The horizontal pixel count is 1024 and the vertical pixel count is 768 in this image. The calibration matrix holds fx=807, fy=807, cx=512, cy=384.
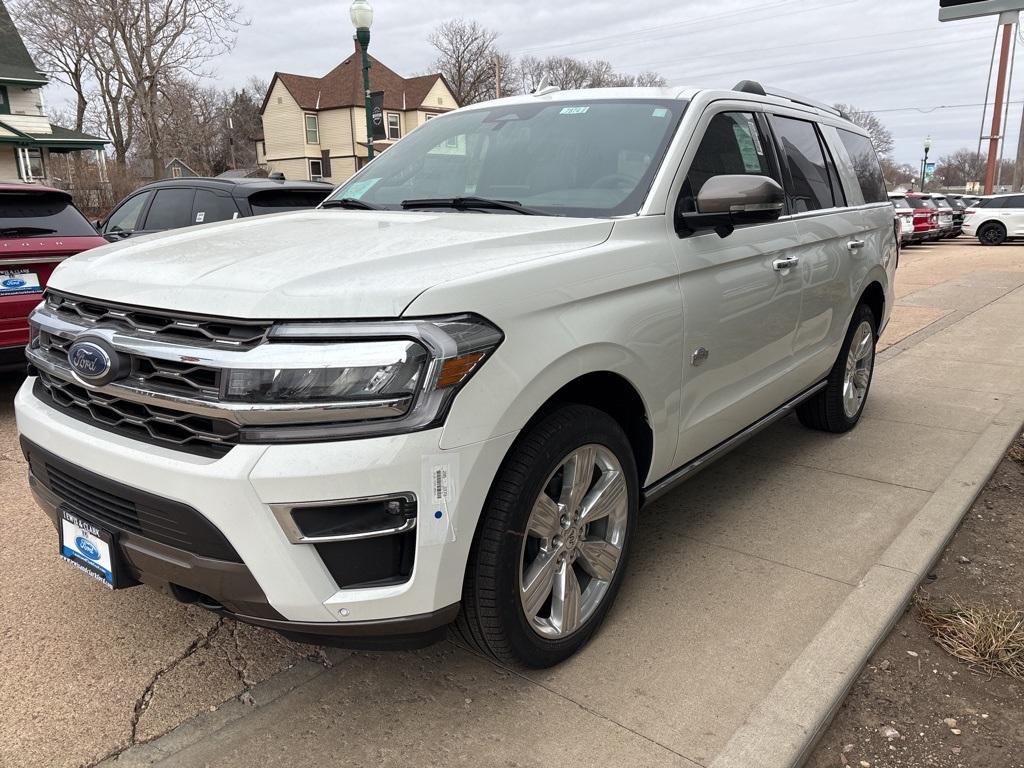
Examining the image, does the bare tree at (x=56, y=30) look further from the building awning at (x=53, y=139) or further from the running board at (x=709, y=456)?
the running board at (x=709, y=456)

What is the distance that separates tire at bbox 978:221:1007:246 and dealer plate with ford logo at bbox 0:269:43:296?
26.4 m

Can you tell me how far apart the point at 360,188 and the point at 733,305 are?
5.95 feet

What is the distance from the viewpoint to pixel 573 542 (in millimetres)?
2658

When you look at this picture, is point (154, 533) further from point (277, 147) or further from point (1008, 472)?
point (277, 147)

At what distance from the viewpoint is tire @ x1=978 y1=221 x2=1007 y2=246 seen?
80.2 ft

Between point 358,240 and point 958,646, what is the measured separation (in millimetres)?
2544

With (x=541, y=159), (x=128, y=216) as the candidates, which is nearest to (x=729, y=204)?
(x=541, y=159)

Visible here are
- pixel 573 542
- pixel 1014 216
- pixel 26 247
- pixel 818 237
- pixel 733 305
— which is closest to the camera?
pixel 573 542

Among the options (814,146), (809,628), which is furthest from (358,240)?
(814,146)

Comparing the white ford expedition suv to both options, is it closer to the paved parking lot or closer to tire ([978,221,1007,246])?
the paved parking lot

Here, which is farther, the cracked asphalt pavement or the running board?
the running board

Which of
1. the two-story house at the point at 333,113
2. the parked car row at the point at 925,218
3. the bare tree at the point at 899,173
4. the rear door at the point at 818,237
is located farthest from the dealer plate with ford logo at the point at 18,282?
the bare tree at the point at 899,173

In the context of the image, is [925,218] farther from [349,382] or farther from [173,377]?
[173,377]

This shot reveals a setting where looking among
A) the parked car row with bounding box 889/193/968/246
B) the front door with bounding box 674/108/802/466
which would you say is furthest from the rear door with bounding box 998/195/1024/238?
the front door with bounding box 674/108/802/466
